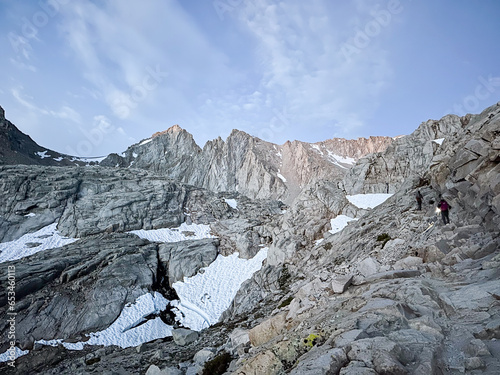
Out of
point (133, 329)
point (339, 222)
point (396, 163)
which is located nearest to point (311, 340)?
point (133, 329)

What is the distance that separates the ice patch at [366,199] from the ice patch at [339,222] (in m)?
5.28

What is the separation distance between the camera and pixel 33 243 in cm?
5134

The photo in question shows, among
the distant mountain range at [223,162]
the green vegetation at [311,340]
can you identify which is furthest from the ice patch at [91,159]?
the green vegetation at [311,340]

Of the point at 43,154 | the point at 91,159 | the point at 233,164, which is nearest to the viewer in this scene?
the point at 43,154

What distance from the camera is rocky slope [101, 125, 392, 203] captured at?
417ft

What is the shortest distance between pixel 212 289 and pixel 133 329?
1406 centimetres

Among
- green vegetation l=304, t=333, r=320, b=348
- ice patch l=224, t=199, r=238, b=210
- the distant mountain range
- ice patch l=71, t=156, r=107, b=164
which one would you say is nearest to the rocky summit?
green vegetation l=304, t=333, r=320, b=348

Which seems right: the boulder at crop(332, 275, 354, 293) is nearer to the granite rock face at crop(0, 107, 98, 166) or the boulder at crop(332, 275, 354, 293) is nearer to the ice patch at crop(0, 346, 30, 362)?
the ice patch at crop(0, 346, 30, 362)

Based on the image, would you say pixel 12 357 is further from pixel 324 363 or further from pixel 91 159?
pixel 91 159

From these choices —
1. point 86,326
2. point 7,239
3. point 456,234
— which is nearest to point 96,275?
point 86,326

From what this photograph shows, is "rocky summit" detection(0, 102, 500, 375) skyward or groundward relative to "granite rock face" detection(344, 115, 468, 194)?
groundward

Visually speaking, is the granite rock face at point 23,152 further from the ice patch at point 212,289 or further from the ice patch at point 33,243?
the ice patch at point 212,289

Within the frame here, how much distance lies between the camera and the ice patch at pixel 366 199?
51031 millimetres

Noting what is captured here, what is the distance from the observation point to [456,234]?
14453mm
